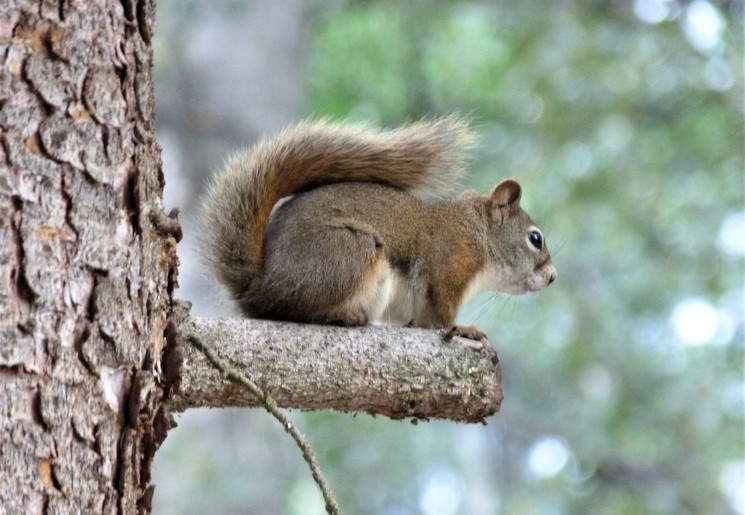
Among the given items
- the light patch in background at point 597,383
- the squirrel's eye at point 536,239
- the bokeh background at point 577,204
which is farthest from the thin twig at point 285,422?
the light patch in background at point 597,383

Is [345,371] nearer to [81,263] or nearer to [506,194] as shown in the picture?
[81,263]

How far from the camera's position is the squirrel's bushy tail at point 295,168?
105 inches

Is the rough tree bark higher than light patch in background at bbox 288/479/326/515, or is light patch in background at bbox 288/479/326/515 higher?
light patch in background at bbox 288/479/326/515

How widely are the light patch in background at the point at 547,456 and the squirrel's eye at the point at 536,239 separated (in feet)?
13.3

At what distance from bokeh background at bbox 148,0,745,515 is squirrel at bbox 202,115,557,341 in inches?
119

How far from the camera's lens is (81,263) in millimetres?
1377

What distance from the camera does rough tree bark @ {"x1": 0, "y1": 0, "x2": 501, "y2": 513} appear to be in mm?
1314

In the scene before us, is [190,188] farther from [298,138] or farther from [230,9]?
[298,138]

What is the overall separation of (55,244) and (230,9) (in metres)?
4.23

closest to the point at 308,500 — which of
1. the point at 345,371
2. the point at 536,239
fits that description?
the point at 536,239

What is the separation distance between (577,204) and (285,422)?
236 inches

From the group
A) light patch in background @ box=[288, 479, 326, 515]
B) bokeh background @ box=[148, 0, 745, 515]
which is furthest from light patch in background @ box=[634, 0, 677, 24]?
light patch in background @ box=[288, 479, 326, 515]

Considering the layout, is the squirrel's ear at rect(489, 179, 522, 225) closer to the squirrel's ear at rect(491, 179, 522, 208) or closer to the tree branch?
the squirrel's ear at rect(491, 179, 522, 208)

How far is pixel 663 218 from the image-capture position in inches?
323
